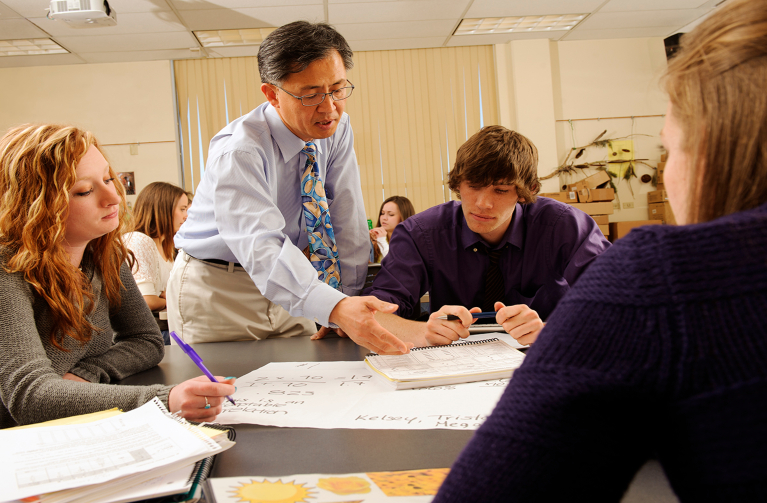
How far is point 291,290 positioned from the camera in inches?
47.1

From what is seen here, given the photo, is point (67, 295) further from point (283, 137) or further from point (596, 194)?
point (596, 194)

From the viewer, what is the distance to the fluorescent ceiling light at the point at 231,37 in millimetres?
4734

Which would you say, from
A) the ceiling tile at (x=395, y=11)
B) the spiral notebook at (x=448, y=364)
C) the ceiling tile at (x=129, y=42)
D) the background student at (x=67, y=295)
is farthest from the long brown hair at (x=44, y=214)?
the ceiling tile at (x=129, y=42)

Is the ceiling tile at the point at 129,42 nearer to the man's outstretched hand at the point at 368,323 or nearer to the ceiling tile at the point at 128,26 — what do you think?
the ceiling tile at the point at 128,26

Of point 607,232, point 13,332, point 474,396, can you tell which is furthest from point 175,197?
point 607,232

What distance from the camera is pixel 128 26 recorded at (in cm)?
442

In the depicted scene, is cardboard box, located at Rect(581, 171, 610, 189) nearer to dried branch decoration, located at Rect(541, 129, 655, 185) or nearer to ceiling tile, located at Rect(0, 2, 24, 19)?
dried branch decoration, located at Rect(541, 129, 655, 185)

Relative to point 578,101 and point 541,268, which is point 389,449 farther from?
point 578,101

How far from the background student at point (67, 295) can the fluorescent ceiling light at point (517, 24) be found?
14.4ft

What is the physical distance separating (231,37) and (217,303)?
4.01m

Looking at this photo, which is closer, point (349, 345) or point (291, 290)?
point (291, 290)

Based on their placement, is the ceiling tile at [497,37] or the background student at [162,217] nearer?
the background student at [162,217]

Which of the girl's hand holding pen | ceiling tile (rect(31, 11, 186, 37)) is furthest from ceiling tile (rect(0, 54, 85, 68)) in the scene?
the girl's hand holding pen

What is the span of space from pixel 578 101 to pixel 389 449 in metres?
5.45
